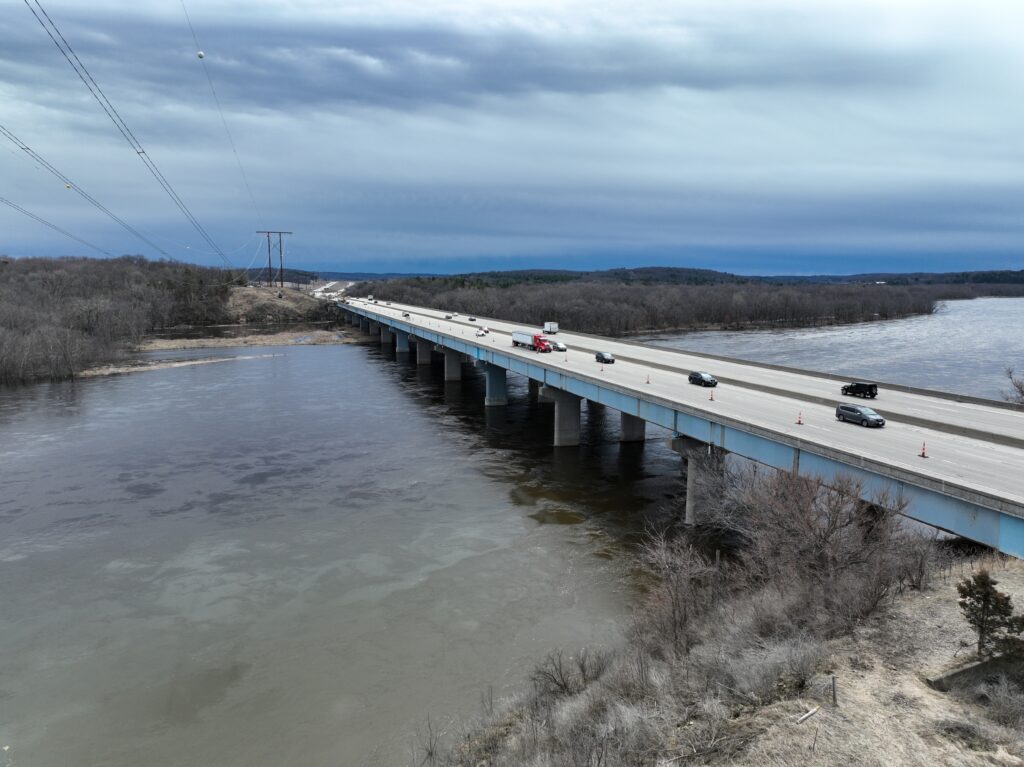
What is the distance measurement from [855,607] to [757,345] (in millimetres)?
88781

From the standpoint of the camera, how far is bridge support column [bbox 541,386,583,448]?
4097 cm

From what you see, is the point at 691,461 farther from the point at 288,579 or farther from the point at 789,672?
the point at 288,579

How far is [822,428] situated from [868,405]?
5980 millimetres

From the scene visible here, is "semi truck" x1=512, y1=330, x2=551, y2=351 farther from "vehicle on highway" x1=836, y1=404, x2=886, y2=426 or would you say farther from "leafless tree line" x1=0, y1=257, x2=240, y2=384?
"leafless tree line" x1=0, y1=257, x2=240, y2=384

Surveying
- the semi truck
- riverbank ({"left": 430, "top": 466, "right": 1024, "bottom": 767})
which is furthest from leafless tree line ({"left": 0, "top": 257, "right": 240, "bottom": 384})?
riverbank ({"left": 430, "top": 466, "right": 1024, "bottom": 767})

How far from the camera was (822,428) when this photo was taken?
22.7 meters

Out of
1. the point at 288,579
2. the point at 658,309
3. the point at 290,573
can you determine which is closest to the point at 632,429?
the point at 290,573

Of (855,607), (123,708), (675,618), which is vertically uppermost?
(855,607)

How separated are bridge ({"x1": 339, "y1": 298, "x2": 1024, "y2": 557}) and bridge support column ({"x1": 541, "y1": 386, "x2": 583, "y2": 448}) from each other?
0.06 m

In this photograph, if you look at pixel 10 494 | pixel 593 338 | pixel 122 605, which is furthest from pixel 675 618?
pixel 593 338

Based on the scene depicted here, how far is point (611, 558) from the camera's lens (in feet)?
77.5

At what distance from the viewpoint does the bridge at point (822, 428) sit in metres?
15.8

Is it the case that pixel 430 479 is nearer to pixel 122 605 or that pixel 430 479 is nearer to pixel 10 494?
pixel 122 605

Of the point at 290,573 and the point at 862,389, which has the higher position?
the point at 862,389
